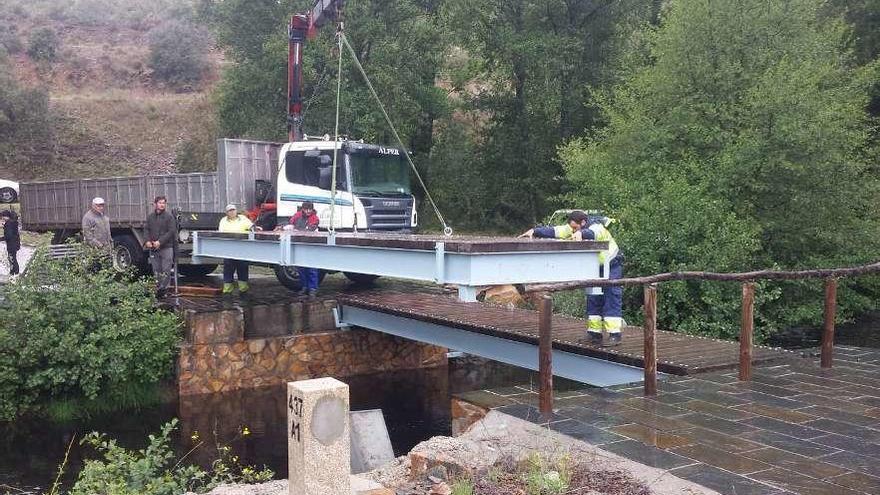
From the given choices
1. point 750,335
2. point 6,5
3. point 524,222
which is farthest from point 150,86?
point 750,335

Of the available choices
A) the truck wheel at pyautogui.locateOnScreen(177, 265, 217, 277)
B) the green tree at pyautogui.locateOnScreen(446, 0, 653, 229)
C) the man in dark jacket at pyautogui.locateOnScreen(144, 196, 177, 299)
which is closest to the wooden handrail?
the man in dark jacket at pyautogui.locateOnScreen(144, 196, 177, 299)

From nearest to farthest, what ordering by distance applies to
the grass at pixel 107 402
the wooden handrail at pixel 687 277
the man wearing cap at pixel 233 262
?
the wooden handrail at pixel 687 277 → the grass at pixel 107 402 → the man wearing cap at pixel 233 262

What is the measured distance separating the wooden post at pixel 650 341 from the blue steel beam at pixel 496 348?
0.97 metres

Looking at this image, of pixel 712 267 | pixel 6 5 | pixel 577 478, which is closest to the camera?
pixel 577 478

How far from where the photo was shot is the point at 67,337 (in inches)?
429

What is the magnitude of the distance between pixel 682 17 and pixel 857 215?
578 centimetres

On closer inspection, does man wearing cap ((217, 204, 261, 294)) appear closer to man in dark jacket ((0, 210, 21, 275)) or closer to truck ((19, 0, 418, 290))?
truck ((19, 0, 418, 290))

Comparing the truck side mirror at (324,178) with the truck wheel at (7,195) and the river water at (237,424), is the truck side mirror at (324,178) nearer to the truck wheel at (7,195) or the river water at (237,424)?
the river water at (237,424)

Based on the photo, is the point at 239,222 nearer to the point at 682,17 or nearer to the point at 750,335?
the point at 750,335

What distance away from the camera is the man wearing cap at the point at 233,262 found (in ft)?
40.3

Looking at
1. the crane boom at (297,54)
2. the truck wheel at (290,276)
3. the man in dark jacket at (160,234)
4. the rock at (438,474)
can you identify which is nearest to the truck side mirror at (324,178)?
the crane boom at (297,54)

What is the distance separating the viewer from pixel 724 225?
14.2 metres

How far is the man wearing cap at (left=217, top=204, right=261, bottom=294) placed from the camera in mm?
12289

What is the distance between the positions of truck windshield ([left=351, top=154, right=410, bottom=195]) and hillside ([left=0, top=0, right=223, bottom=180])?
20789 mm
